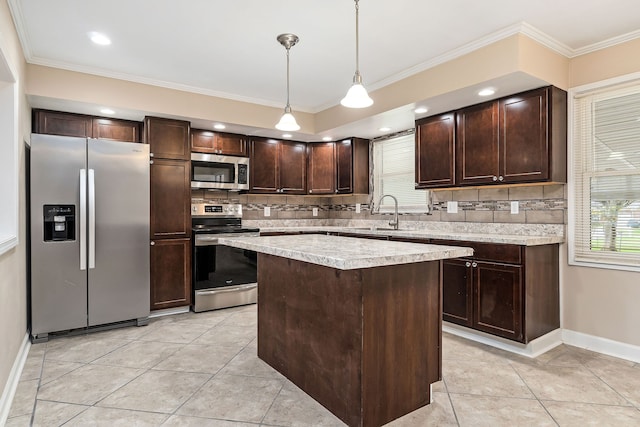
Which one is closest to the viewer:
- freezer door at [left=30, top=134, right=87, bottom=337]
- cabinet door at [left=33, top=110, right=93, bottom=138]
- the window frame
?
freezer door at [left=30, top=134, right=87, bottom=337]

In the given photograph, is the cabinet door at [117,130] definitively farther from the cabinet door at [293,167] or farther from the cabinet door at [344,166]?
the cabinet door at [344,166]

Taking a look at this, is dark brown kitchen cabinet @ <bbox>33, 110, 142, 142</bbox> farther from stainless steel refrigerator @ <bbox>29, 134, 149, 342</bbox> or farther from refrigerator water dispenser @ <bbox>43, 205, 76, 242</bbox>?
refrigerator water dispenser @ <bbox>43, 205, 76, 242</bbox>

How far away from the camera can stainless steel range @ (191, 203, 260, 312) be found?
4160 millimetres

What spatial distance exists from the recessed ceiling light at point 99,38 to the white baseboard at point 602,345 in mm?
4509

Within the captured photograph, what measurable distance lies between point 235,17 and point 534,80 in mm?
2341

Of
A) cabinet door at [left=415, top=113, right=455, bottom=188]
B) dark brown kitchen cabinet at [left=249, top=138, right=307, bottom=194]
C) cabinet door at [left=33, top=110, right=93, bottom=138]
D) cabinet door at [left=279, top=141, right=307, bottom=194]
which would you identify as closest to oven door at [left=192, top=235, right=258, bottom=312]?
dark brown kitchen cabinet at [left=249, top=138, right=307, bottom=194]

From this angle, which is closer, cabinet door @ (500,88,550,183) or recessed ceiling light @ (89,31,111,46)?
recessed ceiling light @ (89,31,111,46)

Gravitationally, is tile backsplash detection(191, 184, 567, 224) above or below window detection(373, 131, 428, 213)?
below

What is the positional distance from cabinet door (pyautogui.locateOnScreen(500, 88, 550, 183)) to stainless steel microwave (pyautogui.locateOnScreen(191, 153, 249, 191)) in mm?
3020

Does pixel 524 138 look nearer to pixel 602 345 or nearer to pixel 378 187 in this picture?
pixel 602 345

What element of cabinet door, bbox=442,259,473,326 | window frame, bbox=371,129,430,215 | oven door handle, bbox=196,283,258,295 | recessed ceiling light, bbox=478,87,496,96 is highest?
recessed ceiling light, bbox=478,87,496,96

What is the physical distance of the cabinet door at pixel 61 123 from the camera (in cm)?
364

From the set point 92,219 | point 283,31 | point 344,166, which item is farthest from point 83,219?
point 344,166

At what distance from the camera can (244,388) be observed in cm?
234
